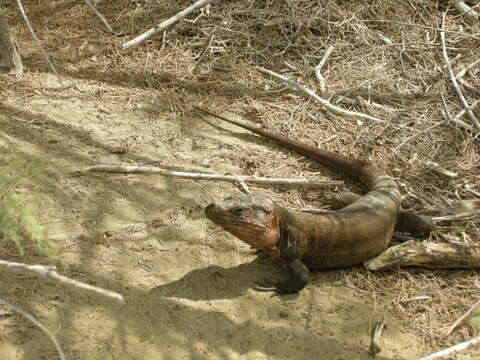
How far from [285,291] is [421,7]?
532 centimetres

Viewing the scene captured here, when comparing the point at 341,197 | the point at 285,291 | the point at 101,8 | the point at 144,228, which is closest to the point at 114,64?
the point at 101,8

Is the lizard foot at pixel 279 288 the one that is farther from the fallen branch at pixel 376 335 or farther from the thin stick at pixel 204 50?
the thin stick at pixel 204 50

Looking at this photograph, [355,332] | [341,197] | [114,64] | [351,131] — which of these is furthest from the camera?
[114,64]

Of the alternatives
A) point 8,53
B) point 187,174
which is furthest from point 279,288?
point 8,53

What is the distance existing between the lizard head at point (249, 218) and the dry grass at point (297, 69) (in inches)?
34.6

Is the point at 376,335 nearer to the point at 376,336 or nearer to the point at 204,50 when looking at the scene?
the point at 376,336

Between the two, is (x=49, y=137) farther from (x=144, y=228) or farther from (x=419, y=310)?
(x=419, y=310)

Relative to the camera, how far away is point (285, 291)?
13.6 ft

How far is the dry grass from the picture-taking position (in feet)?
18.5

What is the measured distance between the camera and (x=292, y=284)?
164 inches

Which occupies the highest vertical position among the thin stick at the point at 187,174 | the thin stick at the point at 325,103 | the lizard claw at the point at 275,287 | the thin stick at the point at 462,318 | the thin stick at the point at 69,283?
the thin stick at the point at 69,283

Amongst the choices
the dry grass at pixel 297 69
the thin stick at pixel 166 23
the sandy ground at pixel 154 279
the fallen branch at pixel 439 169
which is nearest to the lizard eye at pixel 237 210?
the sandy ground at pixel 154 279

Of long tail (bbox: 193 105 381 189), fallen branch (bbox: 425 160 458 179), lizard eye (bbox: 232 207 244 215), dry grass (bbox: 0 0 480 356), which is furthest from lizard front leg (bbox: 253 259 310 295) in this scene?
fallen branch (bbox: 425 160 458 179)

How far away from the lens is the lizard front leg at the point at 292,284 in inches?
163
